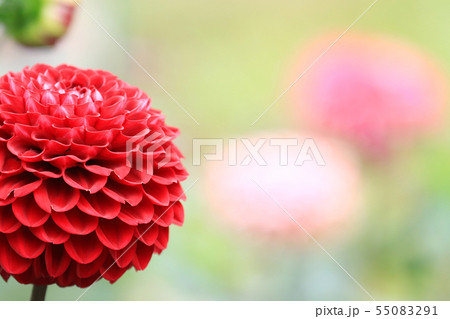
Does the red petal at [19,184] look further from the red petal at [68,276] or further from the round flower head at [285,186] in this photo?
the round flower head at [285,186]

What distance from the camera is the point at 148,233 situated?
292 mm

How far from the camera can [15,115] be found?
0.94 ft

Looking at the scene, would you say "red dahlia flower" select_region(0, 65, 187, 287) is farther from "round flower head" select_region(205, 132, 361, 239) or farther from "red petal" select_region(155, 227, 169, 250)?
"round flower head" select_region(205, 132, 361, 239)

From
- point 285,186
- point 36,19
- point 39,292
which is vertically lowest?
point 39,292

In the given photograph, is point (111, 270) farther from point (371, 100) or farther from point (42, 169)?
point (371, 100)

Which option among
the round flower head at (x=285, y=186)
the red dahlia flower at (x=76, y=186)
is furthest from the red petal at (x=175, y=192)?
the round flower head at (x=285, y=186)

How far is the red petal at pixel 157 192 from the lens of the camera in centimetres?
29

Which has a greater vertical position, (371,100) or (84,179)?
(371,100)

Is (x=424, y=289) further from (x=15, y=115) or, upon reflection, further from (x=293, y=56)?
(x=15, y=115)

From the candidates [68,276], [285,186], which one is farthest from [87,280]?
[285,186]

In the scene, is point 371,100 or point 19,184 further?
point 371,100

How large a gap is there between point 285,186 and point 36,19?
26cm

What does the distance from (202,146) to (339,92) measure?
21cm

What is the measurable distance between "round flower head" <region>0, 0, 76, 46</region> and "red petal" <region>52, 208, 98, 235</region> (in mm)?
246
